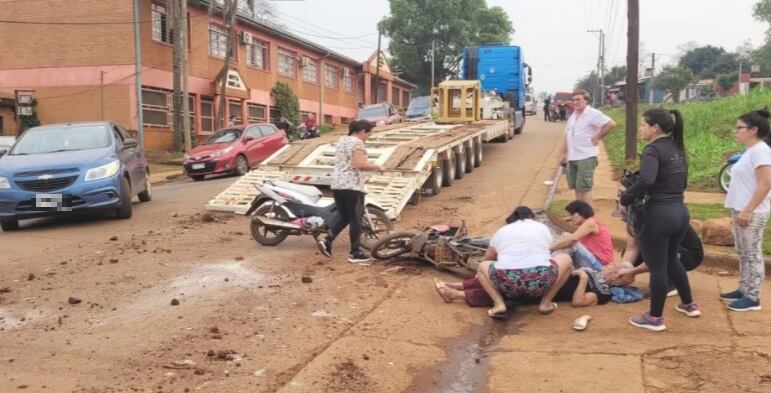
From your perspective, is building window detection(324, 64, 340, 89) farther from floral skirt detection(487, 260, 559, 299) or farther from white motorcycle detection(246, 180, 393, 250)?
floral skirt detection(487, 260, 559, 299)

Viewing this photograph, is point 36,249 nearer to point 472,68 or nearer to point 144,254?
point 144,254

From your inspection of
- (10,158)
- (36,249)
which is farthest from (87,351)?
(10,158)

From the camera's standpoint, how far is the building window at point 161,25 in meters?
25.4

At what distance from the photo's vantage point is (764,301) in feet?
19.0

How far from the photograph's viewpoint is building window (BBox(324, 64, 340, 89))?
42862mm

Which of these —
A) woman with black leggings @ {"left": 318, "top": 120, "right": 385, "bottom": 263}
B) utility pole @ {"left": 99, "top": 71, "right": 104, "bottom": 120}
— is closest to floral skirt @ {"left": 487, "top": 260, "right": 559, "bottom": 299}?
woman with black leggings @ {"left": 318, "top": 120, "right": 385, "bottom": 263}

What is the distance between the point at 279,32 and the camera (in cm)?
3500

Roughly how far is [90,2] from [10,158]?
1618 centimetres

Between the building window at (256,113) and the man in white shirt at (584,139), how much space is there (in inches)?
1029

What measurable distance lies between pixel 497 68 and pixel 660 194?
65.4 feet

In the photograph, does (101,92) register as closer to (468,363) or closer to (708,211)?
(708,211)

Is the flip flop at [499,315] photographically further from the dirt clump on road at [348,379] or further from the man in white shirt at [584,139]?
the man in white shirt at [584,139]

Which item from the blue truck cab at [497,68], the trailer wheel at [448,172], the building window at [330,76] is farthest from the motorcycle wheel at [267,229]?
the building window at [330,76]

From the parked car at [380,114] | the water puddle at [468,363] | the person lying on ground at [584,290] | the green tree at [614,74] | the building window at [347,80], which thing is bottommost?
the water puddle at [468,363]
